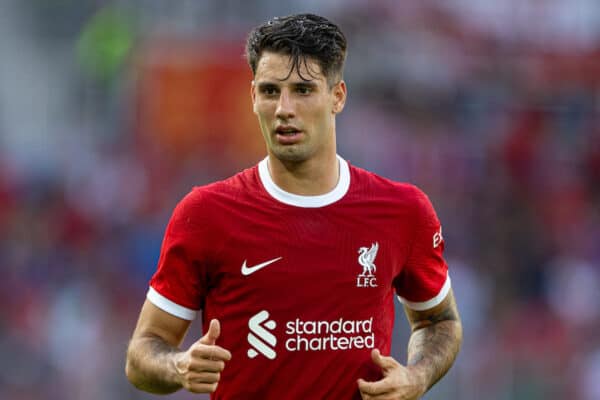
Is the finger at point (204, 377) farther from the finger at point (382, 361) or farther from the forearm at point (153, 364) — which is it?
the finger at point (382, 361)

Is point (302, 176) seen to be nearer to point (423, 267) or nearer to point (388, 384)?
point (423, 267)

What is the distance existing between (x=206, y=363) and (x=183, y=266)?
56 centimetres

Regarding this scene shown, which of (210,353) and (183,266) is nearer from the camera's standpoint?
(210,353)

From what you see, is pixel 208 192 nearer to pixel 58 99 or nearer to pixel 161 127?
pixel 161 127

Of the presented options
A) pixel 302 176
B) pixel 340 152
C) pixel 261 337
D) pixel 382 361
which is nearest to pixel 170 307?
pixel 261 337

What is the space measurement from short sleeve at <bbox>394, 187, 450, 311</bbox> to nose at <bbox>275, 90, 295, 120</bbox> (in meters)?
0.72

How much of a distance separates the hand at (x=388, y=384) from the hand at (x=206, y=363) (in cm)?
58

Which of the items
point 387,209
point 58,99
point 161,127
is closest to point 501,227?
point 161,127

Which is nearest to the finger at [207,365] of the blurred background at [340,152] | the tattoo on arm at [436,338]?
the tattoo on arm at [436,338]

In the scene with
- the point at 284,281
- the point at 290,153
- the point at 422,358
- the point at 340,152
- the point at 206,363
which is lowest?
the point at 340,152

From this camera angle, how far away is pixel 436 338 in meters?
4.79

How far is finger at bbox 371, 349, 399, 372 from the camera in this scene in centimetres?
425

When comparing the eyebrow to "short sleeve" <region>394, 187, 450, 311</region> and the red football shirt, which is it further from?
"short sleeve" <region>394, 187, 450, 311</region>

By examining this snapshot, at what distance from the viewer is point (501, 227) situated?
13.3 m
